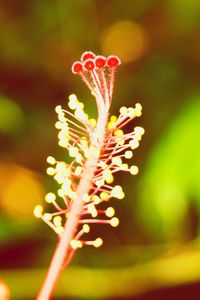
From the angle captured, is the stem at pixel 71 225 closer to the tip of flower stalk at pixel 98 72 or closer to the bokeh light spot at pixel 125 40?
the tip of flower stalk at pixel 98 72

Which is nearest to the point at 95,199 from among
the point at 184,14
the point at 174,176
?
the point at 174,176

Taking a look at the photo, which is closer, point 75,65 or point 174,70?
point 75,65

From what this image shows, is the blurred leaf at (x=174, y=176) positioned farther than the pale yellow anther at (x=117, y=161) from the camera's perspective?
Yes

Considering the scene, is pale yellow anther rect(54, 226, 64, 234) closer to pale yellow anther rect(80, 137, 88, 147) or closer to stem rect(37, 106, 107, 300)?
stem rect(37, 106, 107, 300)

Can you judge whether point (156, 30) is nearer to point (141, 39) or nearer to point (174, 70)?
point (141, 39)

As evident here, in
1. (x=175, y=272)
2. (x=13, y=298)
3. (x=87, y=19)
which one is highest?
(x=87, y=19)

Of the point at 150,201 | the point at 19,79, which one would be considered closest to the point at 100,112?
the point at 150,201

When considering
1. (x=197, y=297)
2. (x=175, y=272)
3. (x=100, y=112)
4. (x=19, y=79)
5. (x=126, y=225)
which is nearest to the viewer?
(x=100, y=112)

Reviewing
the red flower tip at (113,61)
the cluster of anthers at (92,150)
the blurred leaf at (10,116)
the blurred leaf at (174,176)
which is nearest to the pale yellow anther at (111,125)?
the cluster of anthers at (92,150)

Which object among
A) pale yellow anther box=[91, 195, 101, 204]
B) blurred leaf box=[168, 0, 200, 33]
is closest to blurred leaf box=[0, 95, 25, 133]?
blurred leaf box=[168, 0, 200, 33]
